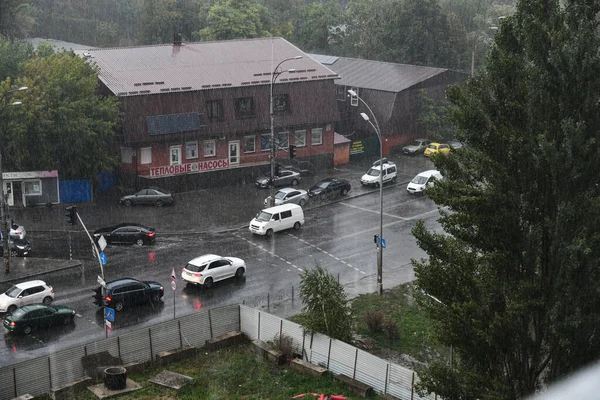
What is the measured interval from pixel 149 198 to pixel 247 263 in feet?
38.1

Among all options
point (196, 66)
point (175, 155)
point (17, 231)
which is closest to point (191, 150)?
point (175, 155)

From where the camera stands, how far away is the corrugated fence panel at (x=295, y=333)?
3069 centimetres

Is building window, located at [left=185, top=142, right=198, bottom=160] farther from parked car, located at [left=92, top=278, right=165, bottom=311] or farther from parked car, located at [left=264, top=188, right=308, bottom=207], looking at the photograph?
parked car, located at [left=92, top=278, right=165, bottom=311]

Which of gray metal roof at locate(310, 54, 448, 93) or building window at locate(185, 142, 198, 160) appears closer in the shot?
building window at locate(185, 142, 198, 160)

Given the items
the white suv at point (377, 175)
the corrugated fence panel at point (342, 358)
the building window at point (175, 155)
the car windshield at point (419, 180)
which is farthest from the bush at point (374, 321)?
the building window at point (175, 155)

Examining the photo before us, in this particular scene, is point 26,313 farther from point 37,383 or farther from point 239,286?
point 239,286

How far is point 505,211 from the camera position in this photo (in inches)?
795

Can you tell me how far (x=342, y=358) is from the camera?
2898 centimetres

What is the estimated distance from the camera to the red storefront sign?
5362 centimetres

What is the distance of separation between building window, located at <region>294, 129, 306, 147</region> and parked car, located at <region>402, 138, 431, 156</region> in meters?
9.47

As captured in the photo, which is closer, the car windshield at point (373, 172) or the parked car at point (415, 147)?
the car windshield at point (373, 172)

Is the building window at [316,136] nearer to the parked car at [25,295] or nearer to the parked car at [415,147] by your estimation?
the parked car at [415,147]

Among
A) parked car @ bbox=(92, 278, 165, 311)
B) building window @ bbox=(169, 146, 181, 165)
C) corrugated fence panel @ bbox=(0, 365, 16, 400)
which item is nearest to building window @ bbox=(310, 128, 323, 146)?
building window @ bbox=(169, 146, 181, 165)

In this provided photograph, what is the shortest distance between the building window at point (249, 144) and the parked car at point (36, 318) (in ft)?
82.2
